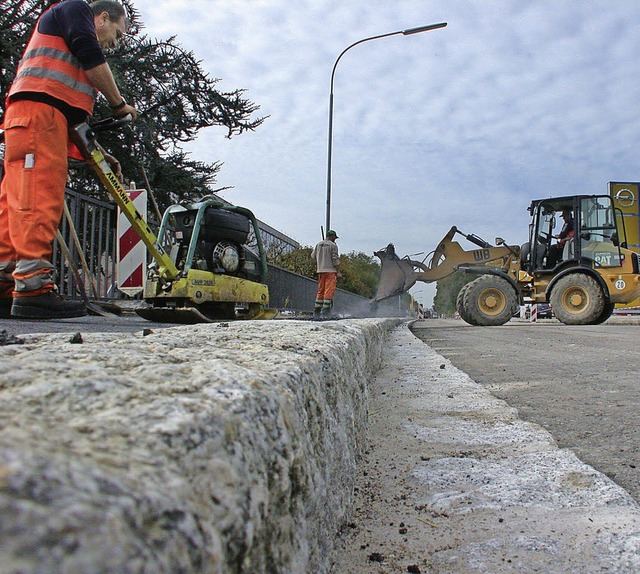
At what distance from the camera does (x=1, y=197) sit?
3.14 m

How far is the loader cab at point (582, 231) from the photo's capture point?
11.4 metres

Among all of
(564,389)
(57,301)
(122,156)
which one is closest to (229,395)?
(564,389)

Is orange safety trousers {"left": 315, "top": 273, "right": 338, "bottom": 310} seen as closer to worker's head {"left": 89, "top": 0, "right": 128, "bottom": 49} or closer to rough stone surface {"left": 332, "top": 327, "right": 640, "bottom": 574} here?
worker's head {"left": 89, "top": 0, "right": 128, "bottom": 49}

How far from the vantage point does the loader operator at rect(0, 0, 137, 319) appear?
292 centimetres

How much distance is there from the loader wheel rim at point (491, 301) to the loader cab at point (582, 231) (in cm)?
106

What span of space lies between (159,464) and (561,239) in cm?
1289

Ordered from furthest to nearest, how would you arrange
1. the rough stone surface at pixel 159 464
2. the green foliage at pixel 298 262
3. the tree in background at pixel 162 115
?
the green foliage at pixel 298 262, the tree in background at pixel 162 115, the rough stone surface at pixel 159 464

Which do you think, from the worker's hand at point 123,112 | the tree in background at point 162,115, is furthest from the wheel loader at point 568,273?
the worker's hand at point 123,112

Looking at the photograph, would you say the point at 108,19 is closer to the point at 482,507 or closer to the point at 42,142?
the point at 42,142

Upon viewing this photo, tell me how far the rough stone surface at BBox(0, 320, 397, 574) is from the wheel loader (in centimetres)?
1140

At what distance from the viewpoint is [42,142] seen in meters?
2.97

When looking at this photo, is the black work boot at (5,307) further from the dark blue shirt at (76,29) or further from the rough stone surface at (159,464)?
the rough stone surface at (159,464)

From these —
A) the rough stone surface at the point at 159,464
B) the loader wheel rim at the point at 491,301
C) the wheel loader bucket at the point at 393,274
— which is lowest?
the rough stone surface at the point at 159,464

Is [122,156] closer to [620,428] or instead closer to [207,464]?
[620,428]
